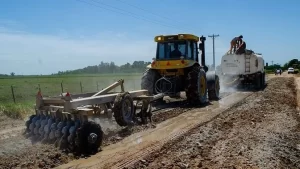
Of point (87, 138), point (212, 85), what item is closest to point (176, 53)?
point (212, 85)

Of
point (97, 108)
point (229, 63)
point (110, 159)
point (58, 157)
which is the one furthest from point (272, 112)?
point (229, 63)

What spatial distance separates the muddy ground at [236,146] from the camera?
18.5ft

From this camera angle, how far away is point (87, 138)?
6.39 meters

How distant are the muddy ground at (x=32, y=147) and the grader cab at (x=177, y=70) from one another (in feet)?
8.48

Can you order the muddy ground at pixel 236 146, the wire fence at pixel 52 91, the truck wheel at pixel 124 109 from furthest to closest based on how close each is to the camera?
the wire fence at pixel 52 91, the truck wheel at pixel 124 109, the muddy ground at pixel 236 146

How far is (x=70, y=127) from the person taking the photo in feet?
21.7

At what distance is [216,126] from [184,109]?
3451 mm

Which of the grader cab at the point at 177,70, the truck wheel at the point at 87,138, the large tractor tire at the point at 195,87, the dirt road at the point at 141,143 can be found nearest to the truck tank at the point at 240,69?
the grader cab at the point at 177,70

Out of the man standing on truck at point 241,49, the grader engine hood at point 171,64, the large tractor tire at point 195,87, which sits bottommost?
the large tractor tire at point 195,87

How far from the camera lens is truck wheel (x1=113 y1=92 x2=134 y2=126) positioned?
26.7ft

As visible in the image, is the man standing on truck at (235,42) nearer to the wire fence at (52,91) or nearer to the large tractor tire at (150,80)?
the wire fence at (52,91)

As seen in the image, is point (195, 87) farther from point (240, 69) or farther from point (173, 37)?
point (240, 69)

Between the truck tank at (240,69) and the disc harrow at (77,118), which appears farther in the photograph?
the truck tank at (240,69)

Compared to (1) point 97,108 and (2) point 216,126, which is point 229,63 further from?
(1) point 97,108
